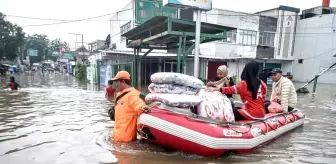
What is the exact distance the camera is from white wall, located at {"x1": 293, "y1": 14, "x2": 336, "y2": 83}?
25.9m

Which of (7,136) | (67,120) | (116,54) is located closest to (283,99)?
(67,120)

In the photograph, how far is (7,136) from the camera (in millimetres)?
5195

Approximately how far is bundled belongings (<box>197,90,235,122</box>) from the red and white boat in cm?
23

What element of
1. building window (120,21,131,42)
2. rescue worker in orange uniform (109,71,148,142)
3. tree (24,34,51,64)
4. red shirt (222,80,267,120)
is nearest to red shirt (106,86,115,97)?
rescue worker in orange uniform (109,71,148,142)

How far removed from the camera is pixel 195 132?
160 inches

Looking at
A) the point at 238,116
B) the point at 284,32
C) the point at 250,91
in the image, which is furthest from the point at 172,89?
the point at 284,32

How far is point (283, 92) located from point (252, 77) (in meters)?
2.24

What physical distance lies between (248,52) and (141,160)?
73.8 ft

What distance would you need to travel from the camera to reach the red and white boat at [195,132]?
160 inches

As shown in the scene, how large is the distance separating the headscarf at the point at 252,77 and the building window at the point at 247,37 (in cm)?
2050

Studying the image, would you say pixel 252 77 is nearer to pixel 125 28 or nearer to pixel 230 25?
pixel 230 25

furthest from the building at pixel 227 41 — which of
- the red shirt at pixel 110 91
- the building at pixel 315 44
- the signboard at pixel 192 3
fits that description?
the red shirt at pixel 110 91

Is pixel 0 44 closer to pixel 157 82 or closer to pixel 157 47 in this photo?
pixel 157 47

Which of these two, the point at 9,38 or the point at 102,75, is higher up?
the point at 9,38
